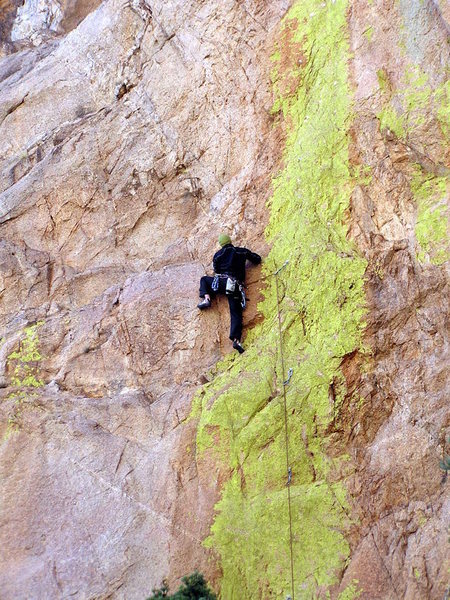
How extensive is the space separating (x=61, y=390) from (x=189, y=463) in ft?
10.1

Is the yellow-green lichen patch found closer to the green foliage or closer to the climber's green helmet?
the climber's green helmet

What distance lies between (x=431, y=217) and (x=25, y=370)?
26.9ft

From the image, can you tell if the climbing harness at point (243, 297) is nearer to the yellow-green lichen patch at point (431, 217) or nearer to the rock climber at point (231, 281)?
the rock climber at point (231, 281)

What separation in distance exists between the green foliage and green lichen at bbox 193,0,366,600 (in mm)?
940

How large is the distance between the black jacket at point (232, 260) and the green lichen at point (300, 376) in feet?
1.69

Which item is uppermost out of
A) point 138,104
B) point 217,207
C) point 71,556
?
point 138,104

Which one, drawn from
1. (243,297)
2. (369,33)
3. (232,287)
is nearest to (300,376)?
(243,297)

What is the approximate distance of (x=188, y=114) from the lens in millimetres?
16578

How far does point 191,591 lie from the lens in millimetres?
10062

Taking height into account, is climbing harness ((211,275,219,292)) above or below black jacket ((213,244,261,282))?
below

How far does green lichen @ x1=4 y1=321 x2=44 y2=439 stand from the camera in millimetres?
13000

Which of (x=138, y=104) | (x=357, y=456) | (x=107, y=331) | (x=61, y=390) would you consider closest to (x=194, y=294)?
(x=107, y=331)

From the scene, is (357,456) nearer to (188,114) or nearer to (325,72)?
(325,72)

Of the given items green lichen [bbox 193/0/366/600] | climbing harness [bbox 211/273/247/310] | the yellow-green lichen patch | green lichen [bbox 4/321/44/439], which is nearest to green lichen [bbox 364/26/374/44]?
green lichen [bbox 193/0/366/600]
